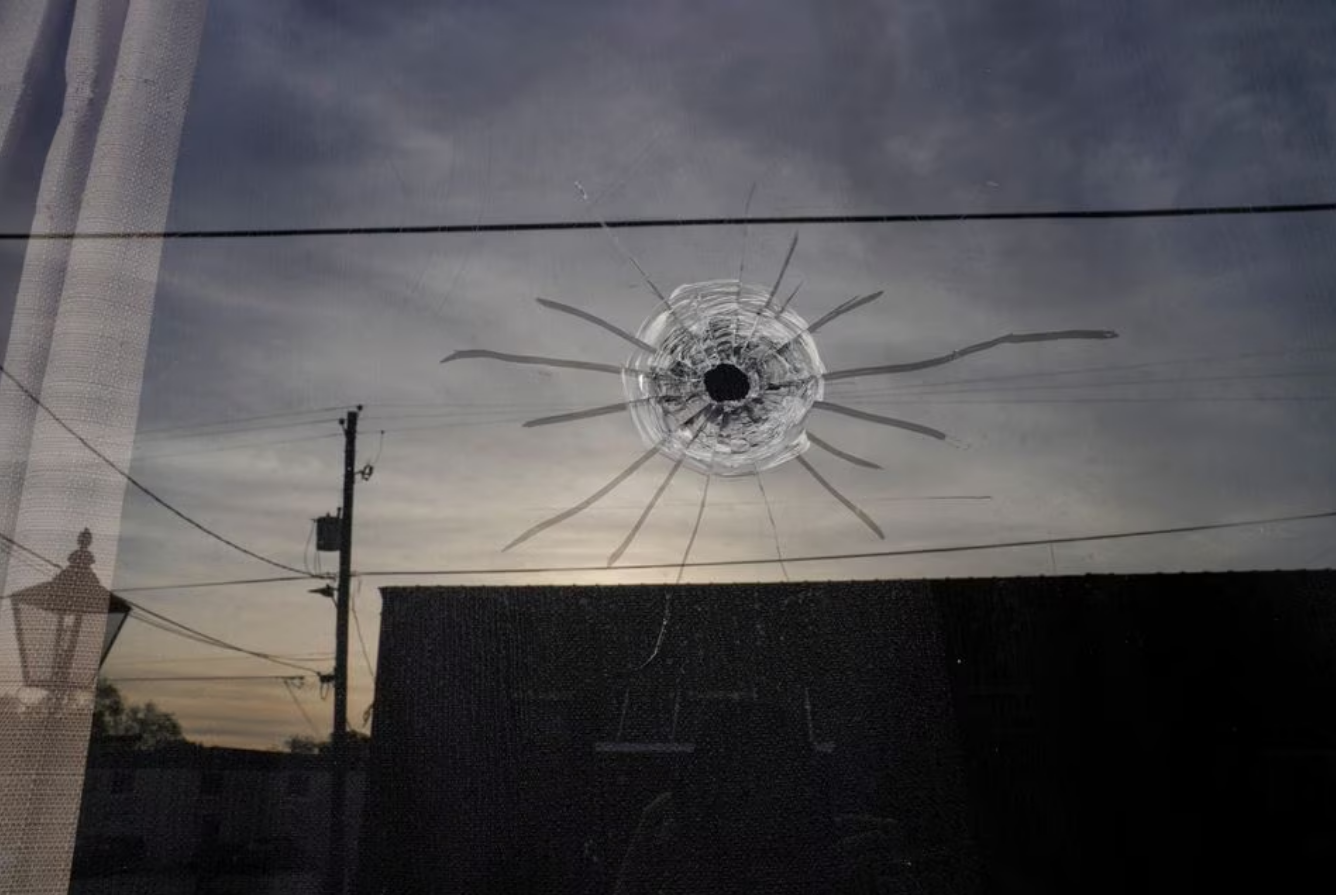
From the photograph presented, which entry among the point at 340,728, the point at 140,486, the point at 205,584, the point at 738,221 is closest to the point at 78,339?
the point at 140,486

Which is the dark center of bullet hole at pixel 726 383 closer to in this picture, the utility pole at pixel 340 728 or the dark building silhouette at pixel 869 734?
the dark building silhouette at pixel 869 734

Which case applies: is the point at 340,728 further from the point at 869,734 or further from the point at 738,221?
the point at 738,221

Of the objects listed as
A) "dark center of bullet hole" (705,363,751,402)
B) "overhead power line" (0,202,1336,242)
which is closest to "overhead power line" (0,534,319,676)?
"overhead power line" (0,202,1336,242)

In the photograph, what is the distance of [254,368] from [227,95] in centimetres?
30

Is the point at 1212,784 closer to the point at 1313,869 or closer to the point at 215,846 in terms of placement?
the point at 1313,869

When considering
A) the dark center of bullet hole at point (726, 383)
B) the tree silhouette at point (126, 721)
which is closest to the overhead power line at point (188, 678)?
the tree silhouette at point (126, 721)

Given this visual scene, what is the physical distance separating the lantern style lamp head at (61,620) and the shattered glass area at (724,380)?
53cm

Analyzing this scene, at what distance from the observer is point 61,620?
32.7 inches

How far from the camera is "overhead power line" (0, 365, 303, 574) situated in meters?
0.84

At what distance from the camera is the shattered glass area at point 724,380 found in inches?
40.3

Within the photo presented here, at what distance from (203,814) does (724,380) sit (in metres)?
0.73

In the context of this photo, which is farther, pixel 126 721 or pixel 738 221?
pixel 738 221

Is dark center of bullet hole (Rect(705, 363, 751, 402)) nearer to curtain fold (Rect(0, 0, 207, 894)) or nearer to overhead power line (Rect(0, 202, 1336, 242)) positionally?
overhead power line (Rect(0, 202, 1336, 242))

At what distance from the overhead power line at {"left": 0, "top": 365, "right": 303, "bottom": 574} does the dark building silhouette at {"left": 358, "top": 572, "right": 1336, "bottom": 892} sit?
0.13 metres
